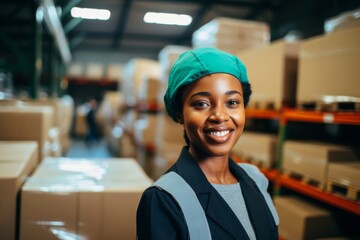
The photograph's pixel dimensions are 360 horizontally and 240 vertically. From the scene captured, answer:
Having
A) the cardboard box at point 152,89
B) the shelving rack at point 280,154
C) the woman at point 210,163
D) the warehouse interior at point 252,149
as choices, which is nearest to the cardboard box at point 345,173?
the warehouse interior at point 252,149

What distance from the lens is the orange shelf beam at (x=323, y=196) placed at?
8.55 ft

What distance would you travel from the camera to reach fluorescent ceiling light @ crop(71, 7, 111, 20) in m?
11.7

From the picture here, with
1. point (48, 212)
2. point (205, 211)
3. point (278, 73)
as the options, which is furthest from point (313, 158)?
point (48, 212)

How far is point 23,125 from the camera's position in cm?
289

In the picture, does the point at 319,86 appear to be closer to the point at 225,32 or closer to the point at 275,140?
the point at 275,140

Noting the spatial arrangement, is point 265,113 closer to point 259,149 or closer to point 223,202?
point 259,149

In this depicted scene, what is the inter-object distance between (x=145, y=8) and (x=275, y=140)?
1011 centimetres

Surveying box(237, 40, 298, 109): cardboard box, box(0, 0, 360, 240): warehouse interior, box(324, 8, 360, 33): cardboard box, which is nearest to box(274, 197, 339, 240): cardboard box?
box(0, 0, 360, 240): warehouse interior

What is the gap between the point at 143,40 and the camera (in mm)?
16531

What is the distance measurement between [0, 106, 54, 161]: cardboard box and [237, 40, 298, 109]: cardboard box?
2.51 m

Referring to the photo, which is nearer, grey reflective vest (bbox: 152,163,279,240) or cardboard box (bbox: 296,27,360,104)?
grey reflective vest (bbox: 152,163,279,240)

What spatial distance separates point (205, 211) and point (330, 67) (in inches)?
87.1

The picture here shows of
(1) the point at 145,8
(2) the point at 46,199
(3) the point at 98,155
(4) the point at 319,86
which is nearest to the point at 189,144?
(2) the point at 46,199

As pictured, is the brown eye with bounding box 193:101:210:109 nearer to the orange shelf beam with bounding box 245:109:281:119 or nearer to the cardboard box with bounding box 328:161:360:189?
the cardboard box with bounding box 328:161:360:189
